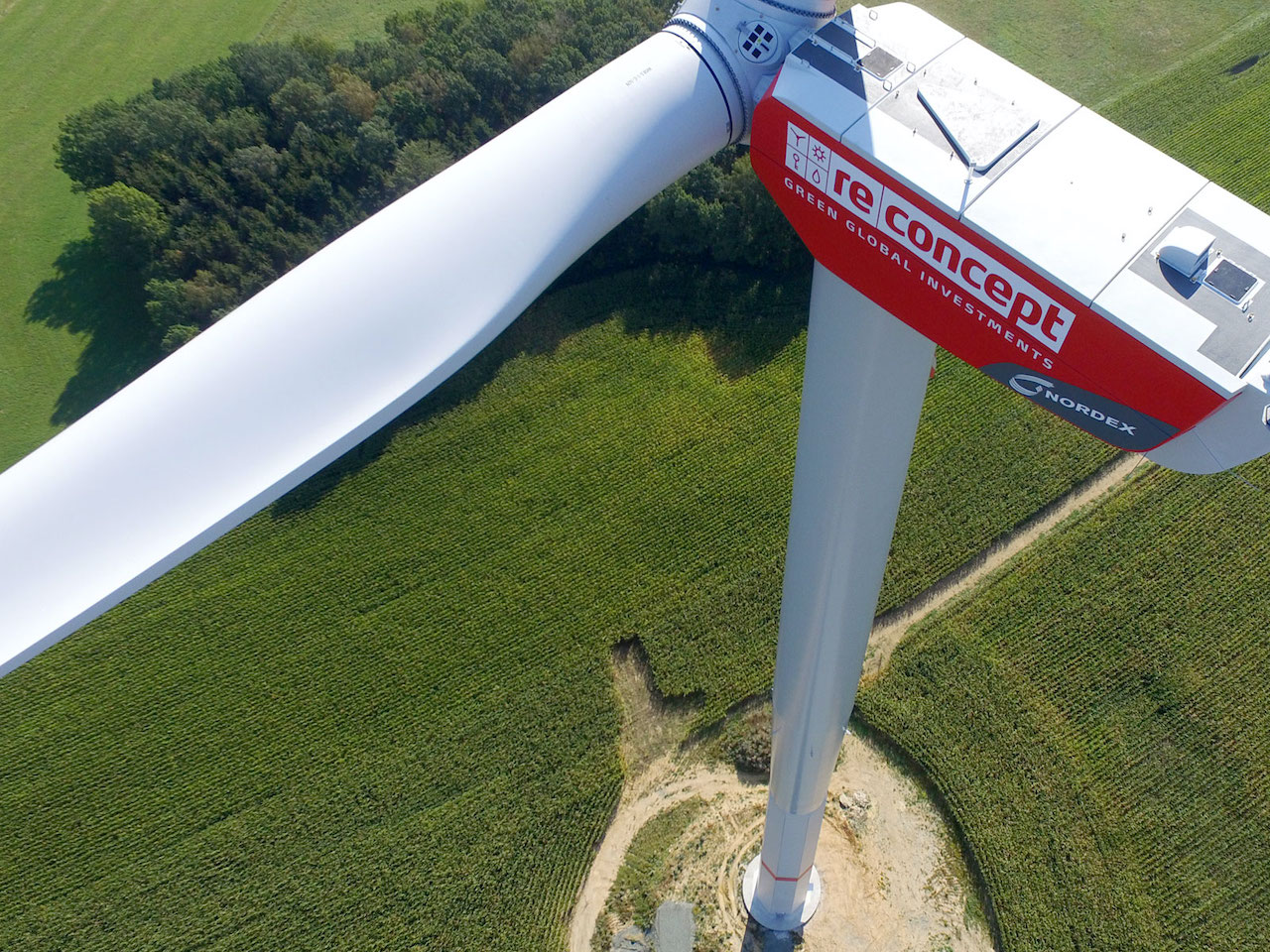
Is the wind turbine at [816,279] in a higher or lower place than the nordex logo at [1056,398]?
higher

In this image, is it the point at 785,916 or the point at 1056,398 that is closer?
the point at 1056,398

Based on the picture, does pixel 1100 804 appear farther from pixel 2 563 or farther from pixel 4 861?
pixel 4 861

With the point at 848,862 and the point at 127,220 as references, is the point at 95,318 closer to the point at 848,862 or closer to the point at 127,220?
the point at 127,220

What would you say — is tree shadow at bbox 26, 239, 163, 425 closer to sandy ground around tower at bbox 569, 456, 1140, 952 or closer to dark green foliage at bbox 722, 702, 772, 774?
sandy ground around tower at bbox 569, 456, 1140, 952

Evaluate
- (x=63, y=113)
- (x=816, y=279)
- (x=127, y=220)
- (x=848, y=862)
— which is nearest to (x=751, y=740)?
(x=848, y=862)

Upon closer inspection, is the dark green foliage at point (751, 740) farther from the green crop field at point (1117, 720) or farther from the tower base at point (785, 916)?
the green crop field at point (1117, 720)

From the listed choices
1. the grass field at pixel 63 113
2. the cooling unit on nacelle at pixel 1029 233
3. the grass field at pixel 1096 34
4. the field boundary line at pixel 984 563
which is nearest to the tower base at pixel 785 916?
the field boundary line at pixel 984 563
